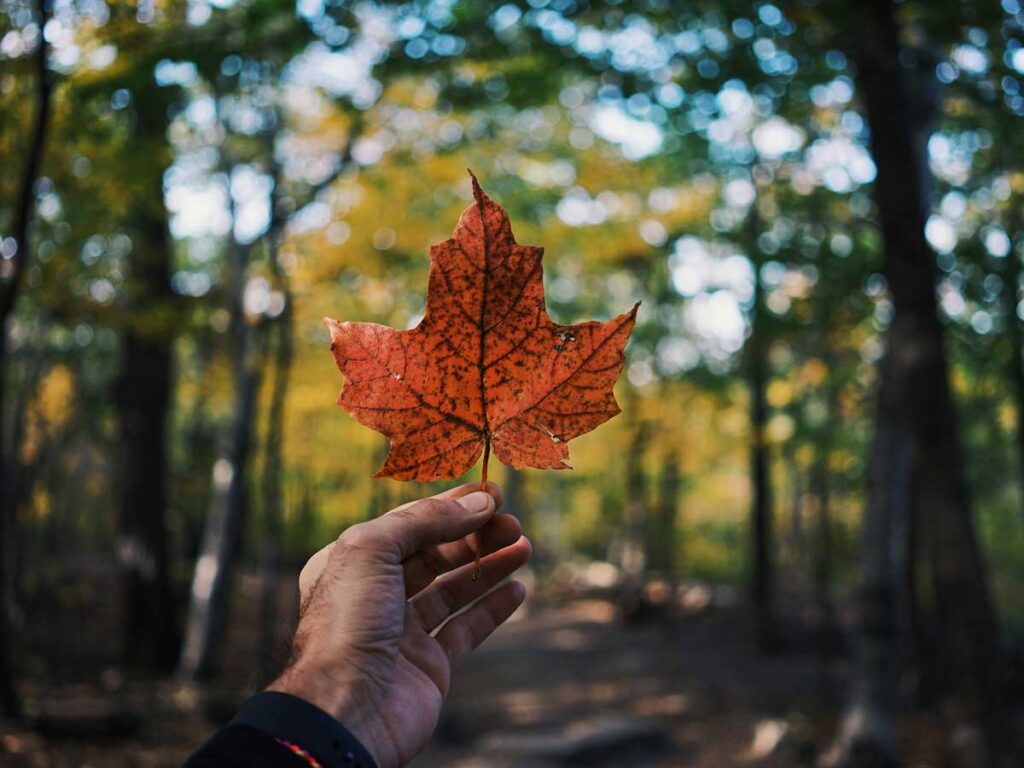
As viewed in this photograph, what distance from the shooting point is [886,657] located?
666 centimetres

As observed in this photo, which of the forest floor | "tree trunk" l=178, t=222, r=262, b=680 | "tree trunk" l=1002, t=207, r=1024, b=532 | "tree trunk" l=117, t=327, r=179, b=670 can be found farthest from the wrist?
"tree trunk" l=117, t=327, r=179, b=670

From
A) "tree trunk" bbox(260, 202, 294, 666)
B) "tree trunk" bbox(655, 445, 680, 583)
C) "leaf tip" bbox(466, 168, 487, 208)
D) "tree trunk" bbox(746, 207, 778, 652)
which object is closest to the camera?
"leaf tip" bbox(466, 168, 487, 208)

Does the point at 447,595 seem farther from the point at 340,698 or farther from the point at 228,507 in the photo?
the point at 228,507

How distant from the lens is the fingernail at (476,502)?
1.40m

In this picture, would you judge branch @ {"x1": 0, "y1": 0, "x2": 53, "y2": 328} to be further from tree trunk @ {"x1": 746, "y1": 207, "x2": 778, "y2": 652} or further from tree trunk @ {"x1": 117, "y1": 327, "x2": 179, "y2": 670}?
tree trunk @ {"x1": 746, "y1": 207, "x2": 778, "y2": 652}

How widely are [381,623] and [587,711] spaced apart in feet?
35.0

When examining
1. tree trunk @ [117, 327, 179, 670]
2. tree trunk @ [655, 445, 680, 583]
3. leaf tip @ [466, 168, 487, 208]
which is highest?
leaf tip @ [466, 168, 487, 208]

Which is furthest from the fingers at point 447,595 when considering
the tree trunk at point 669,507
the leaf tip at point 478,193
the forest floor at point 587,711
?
the tree trunk at point 669,507

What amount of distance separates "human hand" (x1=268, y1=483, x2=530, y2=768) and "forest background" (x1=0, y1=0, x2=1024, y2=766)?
186mm

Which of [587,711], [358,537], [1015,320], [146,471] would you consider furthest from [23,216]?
[587,711]

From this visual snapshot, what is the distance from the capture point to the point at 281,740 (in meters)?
1.21

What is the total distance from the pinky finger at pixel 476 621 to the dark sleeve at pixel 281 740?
349mm

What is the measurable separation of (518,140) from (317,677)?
9.57m

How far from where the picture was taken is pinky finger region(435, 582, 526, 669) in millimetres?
1603
